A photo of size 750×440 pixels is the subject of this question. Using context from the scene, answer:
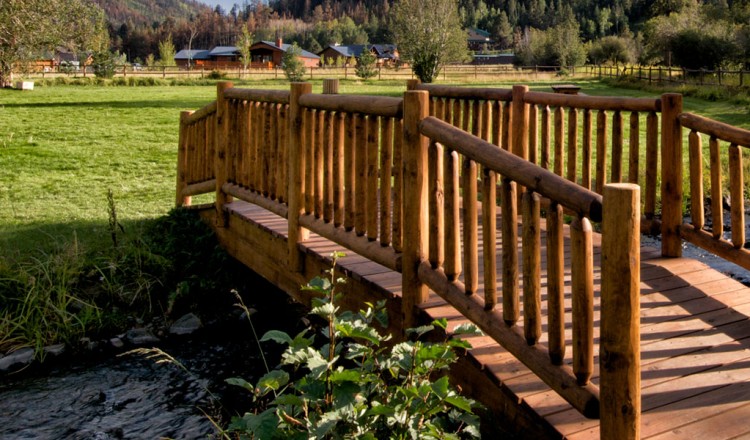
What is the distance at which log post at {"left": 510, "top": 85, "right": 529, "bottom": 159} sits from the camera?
680 centimetres

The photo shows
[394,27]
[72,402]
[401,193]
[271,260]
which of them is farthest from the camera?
[394,27]

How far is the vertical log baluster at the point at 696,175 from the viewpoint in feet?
17.1

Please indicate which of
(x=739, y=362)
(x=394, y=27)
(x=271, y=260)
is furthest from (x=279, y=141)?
(x=394, y=27)

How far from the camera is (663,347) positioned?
3.96m

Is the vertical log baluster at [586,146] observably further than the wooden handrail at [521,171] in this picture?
Yes

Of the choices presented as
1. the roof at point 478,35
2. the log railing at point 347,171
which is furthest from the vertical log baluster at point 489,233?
the roof at point 478,35

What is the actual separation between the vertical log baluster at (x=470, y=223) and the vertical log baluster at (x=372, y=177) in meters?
0.99

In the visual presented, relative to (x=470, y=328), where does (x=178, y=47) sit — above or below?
above

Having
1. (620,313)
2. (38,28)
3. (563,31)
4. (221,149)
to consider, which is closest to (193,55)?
(563,31)

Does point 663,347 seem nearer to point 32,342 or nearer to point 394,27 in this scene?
point 32,342

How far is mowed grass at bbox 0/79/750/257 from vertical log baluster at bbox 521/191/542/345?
6.36 m

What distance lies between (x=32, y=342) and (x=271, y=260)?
229 cm

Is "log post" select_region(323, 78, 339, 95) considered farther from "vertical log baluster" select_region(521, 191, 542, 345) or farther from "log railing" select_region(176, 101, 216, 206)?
"vertical log baluster" select_region(521, 191, 542, 345)

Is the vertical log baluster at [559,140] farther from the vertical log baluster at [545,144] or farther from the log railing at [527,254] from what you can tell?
the log railing at [527,254]
